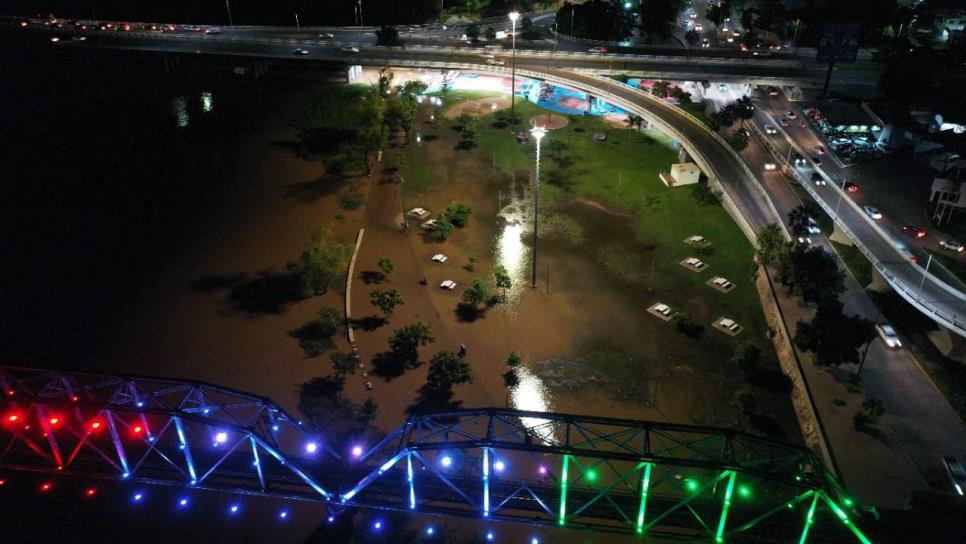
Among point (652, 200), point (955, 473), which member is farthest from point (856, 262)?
point (955, 473)

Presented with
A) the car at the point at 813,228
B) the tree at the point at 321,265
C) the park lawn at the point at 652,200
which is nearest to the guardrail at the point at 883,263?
the car at the point at 813,228

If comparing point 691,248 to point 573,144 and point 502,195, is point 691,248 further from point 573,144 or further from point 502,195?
point 573,144

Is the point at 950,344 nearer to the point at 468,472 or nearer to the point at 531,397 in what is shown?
the point at 531,397

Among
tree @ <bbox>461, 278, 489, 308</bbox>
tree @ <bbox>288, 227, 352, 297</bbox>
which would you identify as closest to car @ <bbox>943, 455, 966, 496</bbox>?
tree @ <bbox>461, 278, 489, 308</bbox>

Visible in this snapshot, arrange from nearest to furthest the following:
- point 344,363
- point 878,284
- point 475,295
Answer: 1. point 344,363
2. point 878,284
3. point 475,295

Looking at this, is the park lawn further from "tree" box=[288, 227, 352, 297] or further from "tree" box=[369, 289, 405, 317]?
"tree" box=[288, 227, 352, 297]

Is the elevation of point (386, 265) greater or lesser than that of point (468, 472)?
greater
